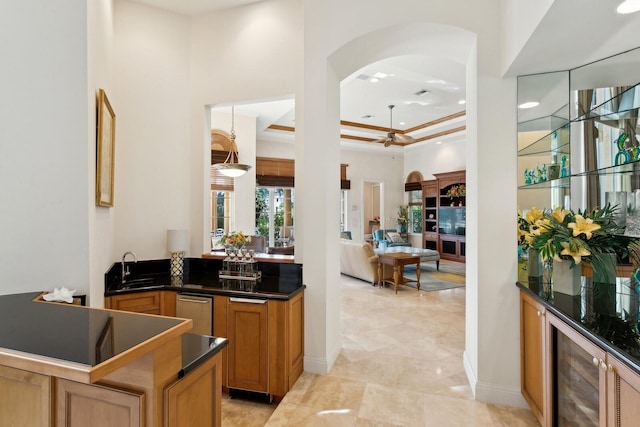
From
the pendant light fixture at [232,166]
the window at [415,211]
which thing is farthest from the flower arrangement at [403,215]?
the pendant light fixture at [232,166]

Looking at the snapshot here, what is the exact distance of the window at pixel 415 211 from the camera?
1005cm

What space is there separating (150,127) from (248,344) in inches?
87.9

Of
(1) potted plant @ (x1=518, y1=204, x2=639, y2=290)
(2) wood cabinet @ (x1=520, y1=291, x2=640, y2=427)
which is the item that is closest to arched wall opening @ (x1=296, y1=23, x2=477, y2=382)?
(2) wood cabinet @ (x1=520, y1=291, x2=640, y2=427)

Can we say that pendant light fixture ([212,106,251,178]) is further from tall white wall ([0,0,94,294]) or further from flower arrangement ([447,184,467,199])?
flower arrangement ([447,184,467,199])

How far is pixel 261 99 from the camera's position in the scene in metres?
3.16

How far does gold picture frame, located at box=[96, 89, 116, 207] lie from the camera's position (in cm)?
216

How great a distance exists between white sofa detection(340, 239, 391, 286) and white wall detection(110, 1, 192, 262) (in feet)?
12.4

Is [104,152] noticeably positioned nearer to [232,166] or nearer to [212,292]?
[212,292]

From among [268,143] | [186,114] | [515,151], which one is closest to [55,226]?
[186,114]

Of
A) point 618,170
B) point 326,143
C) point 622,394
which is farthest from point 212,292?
point 618,170

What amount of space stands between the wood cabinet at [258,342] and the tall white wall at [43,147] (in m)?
1.00

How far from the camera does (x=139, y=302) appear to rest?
262 cm

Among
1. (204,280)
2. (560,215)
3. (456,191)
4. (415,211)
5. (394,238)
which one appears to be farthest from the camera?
(415,211)

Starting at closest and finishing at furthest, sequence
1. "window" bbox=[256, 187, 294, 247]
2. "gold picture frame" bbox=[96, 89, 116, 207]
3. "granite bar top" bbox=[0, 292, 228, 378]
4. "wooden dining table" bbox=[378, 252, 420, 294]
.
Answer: "granite bar top" bbox=[0, 292, 228, 378] < "gold picture frame" bbox=[96, 89, 116, 207] < "wooden dining table" bbox=[378, 252, 420, 294] < "window" bbox=[256, 187, 294, 247]
